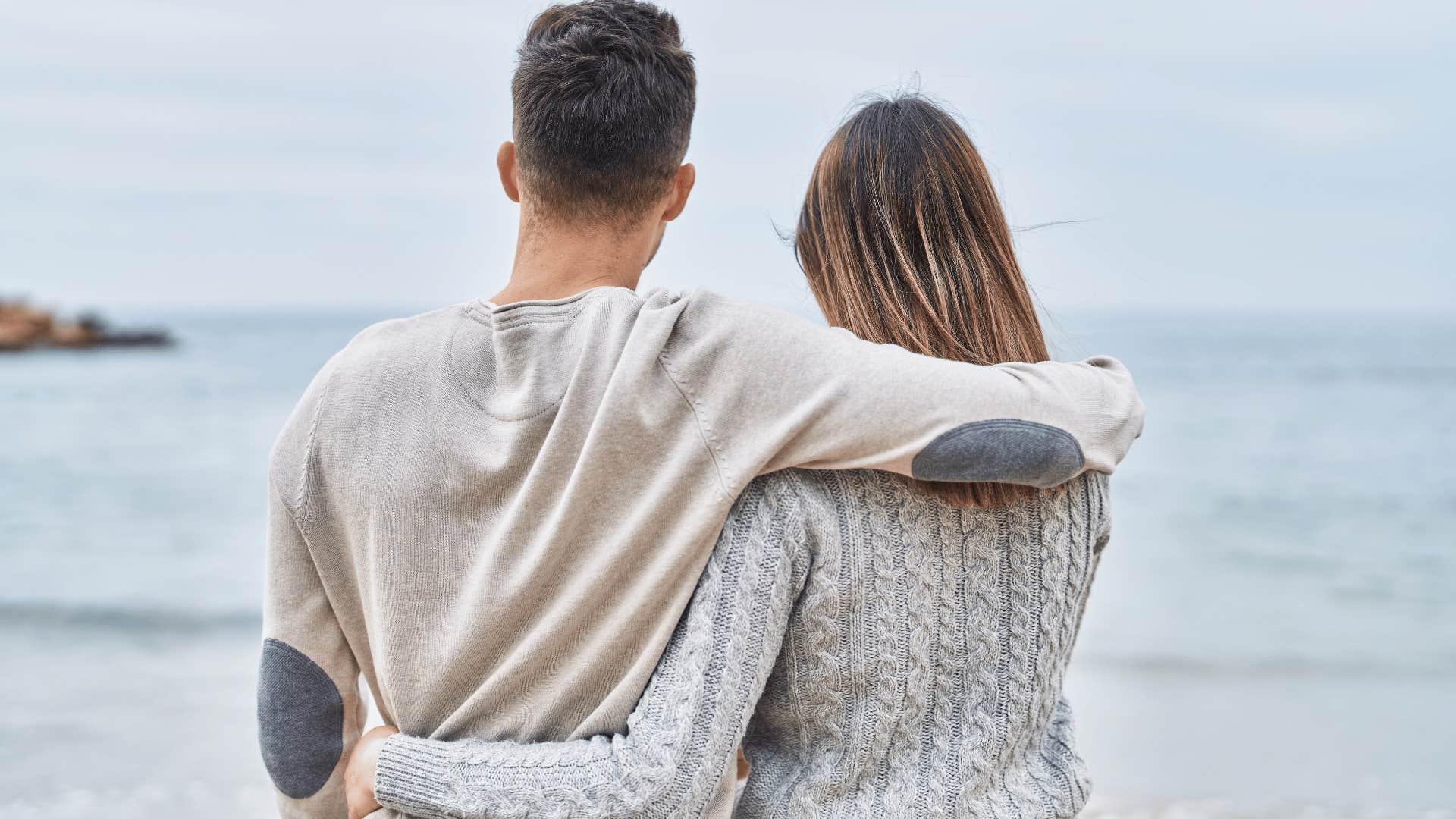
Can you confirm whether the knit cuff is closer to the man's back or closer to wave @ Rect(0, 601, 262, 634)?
the man's back

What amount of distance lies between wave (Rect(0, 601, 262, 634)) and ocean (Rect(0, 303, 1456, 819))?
0.02 metres

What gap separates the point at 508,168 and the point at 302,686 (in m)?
0.63

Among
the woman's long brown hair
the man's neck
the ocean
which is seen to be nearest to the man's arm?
the man's neck

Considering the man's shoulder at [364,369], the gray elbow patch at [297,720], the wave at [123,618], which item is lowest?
the wave at [123,618]

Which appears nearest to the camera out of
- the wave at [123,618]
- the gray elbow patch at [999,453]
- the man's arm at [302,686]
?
the gray elbow patch at [999,453]

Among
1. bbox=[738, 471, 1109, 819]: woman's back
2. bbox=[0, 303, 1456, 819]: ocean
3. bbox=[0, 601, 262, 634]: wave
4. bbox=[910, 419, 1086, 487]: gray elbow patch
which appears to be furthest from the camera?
bbox=[0, 601, 262, 634]: wave

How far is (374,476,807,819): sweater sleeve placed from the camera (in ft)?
3.61

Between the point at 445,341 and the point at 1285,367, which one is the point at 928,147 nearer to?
the point at 445,341

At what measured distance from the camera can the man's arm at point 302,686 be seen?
126 cm

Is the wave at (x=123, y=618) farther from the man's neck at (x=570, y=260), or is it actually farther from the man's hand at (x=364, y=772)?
the man's neck at (x=570, y=260)

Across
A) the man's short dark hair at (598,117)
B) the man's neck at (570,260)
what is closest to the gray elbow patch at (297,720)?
the man's neck at (570,260)

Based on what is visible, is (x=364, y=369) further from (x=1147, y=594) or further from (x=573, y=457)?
(x=1147, y=594)

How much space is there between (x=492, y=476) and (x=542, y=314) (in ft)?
0.55

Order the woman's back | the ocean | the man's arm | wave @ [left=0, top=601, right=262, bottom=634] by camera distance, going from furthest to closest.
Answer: wave @ [left=0, top=601, right=262, bottom=634] → the ocean → the man's arm → the woman's back
